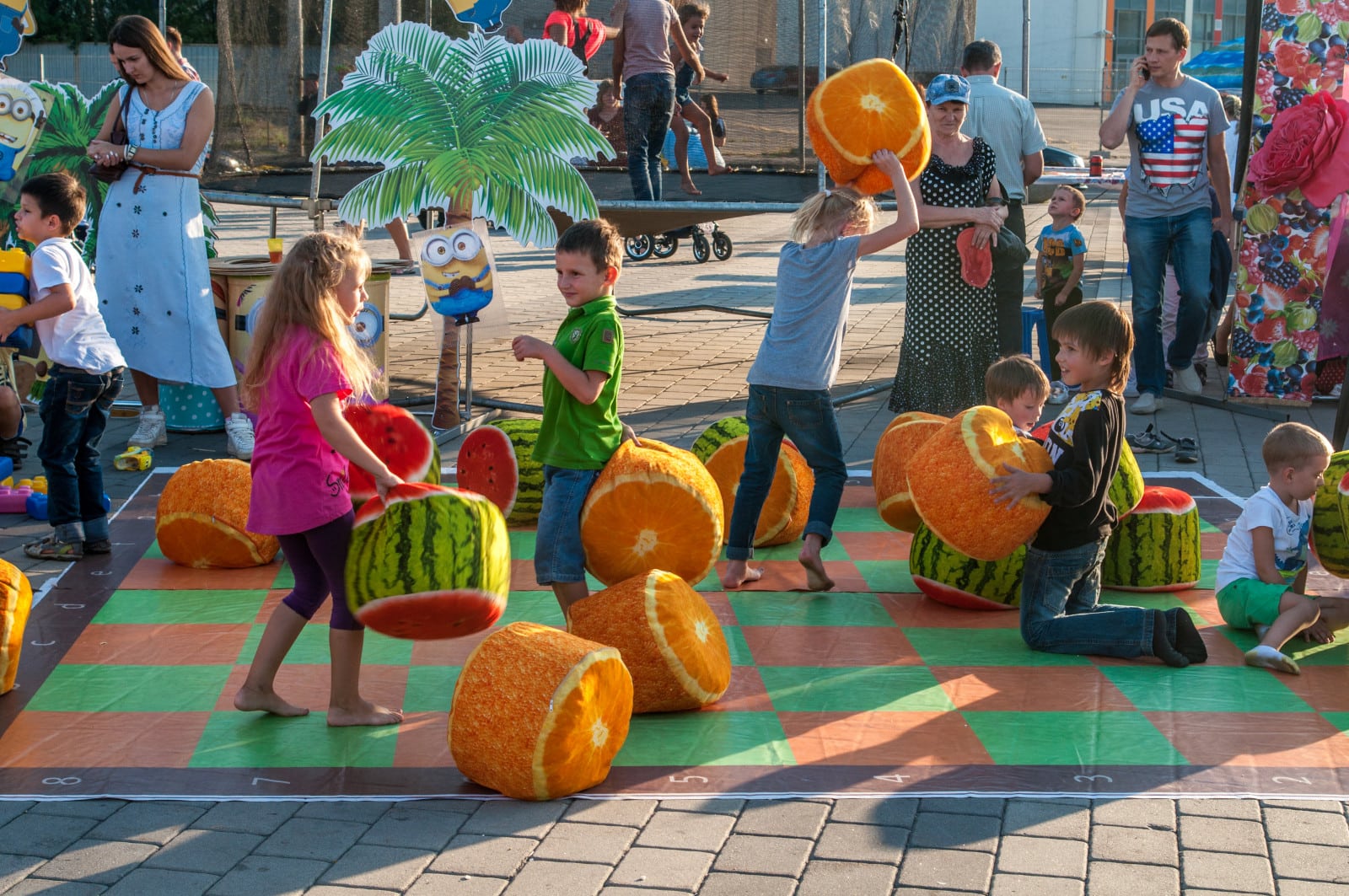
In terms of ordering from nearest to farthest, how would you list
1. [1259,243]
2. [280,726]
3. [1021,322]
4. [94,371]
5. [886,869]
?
[886,869]
[280,726]
[94,371]
[1021,322]
[1259,243]

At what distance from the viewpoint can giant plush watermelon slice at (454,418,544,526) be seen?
6395mm

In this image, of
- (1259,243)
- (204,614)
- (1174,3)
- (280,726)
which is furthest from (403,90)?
(1174,3)

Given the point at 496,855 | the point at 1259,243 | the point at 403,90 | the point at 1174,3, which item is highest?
the point at 1174,3

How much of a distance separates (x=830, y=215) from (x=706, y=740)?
2.19m

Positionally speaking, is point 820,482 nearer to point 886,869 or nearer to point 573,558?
point 573,558

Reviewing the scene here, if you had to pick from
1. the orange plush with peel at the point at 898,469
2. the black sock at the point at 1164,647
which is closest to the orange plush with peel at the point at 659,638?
the black sock at the point at 1164,647

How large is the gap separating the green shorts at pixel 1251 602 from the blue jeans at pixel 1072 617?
423 mm

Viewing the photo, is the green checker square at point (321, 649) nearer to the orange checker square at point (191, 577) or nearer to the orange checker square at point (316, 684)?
the orange checker square at point (316, 684)

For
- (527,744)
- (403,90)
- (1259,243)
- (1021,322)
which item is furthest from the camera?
(1259,243)

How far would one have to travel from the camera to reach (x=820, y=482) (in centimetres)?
566

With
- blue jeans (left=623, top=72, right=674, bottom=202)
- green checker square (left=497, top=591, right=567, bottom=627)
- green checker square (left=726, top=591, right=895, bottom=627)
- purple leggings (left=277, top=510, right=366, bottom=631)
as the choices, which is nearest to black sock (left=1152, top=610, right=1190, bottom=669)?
green checker square (left=726, top=591, right=895, bottom=627)

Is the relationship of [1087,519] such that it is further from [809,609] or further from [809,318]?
[809,318]

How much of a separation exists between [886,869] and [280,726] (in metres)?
1.93

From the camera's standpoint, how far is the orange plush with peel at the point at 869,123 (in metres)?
6.10
